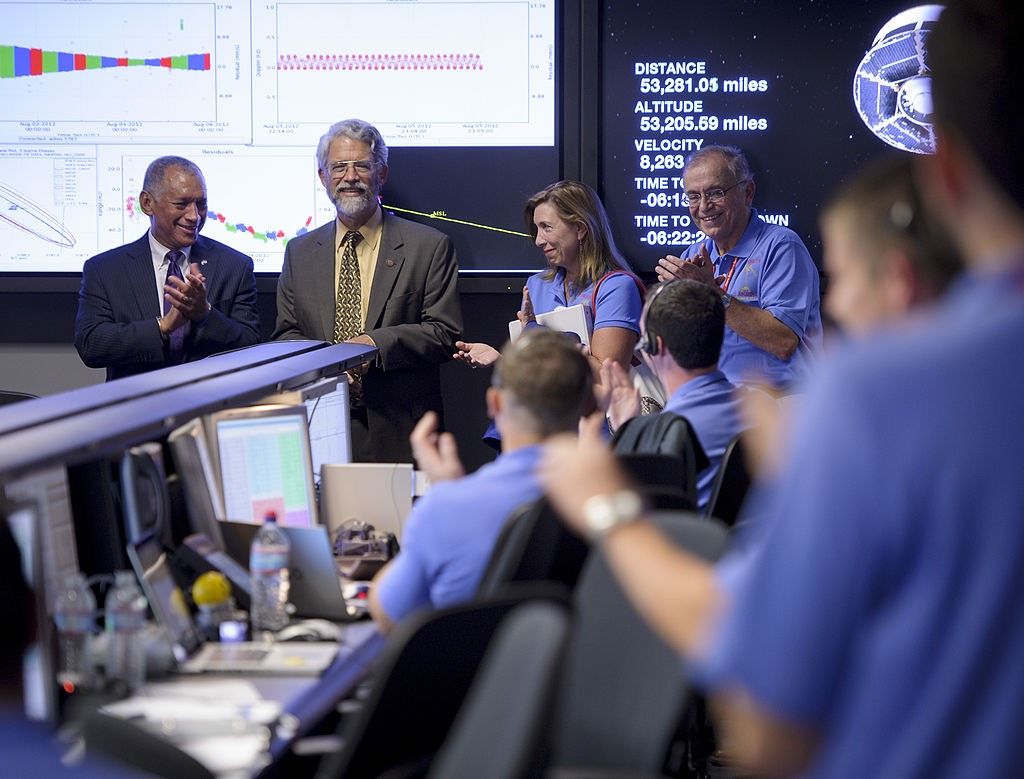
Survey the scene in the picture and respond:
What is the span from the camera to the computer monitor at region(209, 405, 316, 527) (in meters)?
2.85

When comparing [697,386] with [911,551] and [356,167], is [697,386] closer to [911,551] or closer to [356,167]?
[356,167]

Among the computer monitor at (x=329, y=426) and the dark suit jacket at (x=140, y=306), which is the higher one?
the dark suit jacket at (x=140, y=306)

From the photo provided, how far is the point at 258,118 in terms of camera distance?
520cm

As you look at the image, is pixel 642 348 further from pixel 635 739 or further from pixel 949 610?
pixel 949 610

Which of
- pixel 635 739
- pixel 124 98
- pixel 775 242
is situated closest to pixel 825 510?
pixel 635 739

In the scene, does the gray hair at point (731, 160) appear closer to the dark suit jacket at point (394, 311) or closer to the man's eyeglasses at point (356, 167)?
the dark suit jacket at point (394, 311)

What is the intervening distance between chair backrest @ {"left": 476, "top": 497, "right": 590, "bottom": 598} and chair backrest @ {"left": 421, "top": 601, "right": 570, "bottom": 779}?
63 cm

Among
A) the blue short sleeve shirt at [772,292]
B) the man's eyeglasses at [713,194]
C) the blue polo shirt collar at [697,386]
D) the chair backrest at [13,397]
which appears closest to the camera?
the blue polo shirt collar at [697,386]

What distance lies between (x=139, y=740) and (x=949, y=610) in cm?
119

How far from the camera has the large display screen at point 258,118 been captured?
5188 mm

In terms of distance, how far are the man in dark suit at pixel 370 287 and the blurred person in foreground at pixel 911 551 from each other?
3.36m

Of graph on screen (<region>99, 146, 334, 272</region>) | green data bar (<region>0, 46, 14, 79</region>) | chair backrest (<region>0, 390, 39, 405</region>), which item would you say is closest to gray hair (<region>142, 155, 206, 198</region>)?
graph on screen (<region>99, 146, 334, 272</region>)

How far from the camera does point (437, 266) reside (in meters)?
4.52

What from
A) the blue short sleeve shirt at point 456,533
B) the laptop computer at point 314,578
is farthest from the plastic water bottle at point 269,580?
the blue short sleeve shirt at point 456,533
